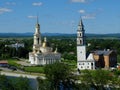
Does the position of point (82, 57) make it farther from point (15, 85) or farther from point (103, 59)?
point (15, 85)

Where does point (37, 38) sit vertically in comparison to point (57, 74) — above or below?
above

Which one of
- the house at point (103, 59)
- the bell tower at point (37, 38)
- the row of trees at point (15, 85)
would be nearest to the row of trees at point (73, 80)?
the row of trees at point (15, 85)

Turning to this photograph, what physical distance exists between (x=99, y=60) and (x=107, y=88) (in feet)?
89.1

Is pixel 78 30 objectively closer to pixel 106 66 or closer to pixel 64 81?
pixel 106 66

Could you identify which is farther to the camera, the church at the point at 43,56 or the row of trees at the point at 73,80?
the church at the point at 43,56

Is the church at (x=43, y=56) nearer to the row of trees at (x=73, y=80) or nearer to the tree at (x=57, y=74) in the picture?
the tree at (x=57, y=74)

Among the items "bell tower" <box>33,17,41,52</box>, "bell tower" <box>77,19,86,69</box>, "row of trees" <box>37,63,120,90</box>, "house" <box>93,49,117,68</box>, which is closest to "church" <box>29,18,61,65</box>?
"bell tower" <box>33,17,41,52</box>

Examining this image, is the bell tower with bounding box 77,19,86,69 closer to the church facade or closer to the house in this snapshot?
the church facade

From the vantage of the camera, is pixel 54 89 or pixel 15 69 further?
pixel 15 69

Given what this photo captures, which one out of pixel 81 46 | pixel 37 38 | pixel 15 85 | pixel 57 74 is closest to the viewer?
pixel 15 85

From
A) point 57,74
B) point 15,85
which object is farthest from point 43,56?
point 15,85

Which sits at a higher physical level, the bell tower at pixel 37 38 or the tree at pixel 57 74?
the bell tower at pixel 37 38

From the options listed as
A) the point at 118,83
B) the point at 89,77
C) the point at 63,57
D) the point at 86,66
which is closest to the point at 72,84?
the point at 89,77

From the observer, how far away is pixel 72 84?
1422 inches
